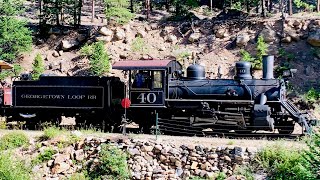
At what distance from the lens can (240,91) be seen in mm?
15641

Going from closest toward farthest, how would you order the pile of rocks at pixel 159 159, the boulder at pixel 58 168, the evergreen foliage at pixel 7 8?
the pile of rocks at pixel 159 159 → the boulder at pixel 58 168 → the evergreen foliage at pixel 7 8

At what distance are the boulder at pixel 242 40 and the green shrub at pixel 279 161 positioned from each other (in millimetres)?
16563

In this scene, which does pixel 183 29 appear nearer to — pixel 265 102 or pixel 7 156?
pixel 265 102

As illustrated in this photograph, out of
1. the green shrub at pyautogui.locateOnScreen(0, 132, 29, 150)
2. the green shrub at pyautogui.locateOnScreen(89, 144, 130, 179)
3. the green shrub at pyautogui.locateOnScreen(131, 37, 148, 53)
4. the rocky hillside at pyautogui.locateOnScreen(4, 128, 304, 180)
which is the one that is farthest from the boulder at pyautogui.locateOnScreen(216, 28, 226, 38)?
the green shrub at pyautogui.locateOnScreen(0, 132, 29, 150)

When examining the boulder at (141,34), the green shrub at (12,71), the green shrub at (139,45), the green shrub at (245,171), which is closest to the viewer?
the green shrub at (245,171)

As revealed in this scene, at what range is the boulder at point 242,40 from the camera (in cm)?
2911

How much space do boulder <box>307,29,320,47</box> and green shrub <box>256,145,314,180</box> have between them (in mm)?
16218

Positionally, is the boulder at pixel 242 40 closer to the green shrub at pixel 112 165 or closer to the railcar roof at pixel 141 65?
the railcar roof at pixel 141 65

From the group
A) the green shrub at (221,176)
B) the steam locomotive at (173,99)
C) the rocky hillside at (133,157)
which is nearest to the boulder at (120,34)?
the steam locomotive at (173,99)

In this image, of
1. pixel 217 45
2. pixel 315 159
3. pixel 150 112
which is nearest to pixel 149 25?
pixel 217 45

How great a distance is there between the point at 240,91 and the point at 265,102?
0.91 m

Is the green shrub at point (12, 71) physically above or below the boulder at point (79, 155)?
above

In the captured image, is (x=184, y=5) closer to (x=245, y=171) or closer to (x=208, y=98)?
(x=208, y=98)

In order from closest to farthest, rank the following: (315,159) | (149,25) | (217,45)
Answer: (315,159), (217,45), (149,25)
